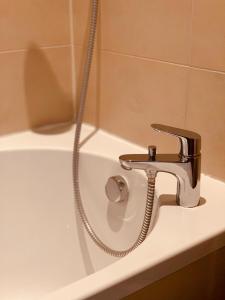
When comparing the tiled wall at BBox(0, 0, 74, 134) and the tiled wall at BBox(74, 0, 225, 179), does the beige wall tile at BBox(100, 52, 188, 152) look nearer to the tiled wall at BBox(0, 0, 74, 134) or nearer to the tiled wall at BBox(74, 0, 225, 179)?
the tiled wall at BBox(74, 0, 225, 179)

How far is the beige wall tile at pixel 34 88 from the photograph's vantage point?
1.12 metres

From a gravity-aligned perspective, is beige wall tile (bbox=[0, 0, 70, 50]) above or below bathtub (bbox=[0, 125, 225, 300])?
above

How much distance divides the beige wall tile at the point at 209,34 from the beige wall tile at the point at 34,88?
48 cm

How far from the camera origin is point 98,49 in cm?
113

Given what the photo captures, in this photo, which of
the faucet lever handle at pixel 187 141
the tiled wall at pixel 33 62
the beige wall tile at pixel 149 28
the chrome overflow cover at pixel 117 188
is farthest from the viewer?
the tiled wall at pixel 33 62

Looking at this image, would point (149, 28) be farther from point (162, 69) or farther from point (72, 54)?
point (72, 54)

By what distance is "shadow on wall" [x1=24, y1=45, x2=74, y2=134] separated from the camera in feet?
3.77

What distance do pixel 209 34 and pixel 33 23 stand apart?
1.72 feet

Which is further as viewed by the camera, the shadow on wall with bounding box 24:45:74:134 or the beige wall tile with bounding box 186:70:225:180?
the shadow on wall with bounding box 24:45:74:134

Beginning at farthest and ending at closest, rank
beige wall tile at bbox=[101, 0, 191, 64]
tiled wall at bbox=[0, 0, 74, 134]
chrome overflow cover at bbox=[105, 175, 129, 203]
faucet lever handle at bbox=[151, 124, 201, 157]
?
tiled wall at bbox=[0, 0, 74, 134]
chrome overflow cover at bbox=[105, 175, 129, 203]
beige wall tile at bbox=[101, 0, 191, 64]
faucet lever handle at bbox=[151, 124, 201, 157]

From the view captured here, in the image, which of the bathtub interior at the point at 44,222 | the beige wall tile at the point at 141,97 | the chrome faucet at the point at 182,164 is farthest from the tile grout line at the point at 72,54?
the chrome faucet at the point at 182,164

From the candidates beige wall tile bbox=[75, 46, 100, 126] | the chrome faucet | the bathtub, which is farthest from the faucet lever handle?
beige wall tile bbox=[75, 46, 100, 126]

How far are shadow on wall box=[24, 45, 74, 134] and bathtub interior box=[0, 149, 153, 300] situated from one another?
0.15 m

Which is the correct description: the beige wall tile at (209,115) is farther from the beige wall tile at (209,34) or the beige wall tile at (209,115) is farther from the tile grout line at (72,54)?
the tile grout line at (72,54)
